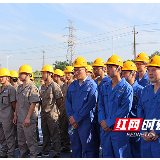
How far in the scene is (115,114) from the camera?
340 cm

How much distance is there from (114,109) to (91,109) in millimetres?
686

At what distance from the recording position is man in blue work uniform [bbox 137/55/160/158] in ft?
9.58

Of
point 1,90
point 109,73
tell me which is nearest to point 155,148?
point 109,73

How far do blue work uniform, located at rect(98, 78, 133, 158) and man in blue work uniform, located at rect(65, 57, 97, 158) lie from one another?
44 cm

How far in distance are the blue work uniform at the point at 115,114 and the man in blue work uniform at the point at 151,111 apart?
0.29m

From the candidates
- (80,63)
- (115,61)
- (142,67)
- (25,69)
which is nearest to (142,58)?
(142,67)

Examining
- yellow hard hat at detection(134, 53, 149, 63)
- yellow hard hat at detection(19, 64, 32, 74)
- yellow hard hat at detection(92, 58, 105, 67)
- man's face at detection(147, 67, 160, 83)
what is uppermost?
yellow hard hat at detection(134, 53, 149, 63)

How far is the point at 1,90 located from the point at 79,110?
8.13 feet

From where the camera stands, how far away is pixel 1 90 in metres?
5.23

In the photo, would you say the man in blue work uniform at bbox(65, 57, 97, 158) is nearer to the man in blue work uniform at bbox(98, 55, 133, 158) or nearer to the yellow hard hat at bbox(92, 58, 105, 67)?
the man in blue work uniform at bbox(98, 55, 133, 158)

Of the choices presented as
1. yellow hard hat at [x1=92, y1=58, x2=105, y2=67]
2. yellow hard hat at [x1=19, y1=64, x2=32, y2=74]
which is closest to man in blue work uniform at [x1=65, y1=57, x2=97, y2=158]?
yellow hard hat at [x1=92, y1=58, x2=105, y2=67]

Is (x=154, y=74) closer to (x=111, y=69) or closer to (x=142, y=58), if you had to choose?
(x=111, y=69)

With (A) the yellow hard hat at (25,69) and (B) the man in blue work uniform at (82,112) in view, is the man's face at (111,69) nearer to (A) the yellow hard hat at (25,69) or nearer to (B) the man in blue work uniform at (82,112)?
(B) the man in blue work uniform at (82,112)

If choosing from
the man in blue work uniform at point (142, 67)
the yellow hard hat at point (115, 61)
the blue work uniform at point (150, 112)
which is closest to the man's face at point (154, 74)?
the blue work uniform at point (150, 112)
